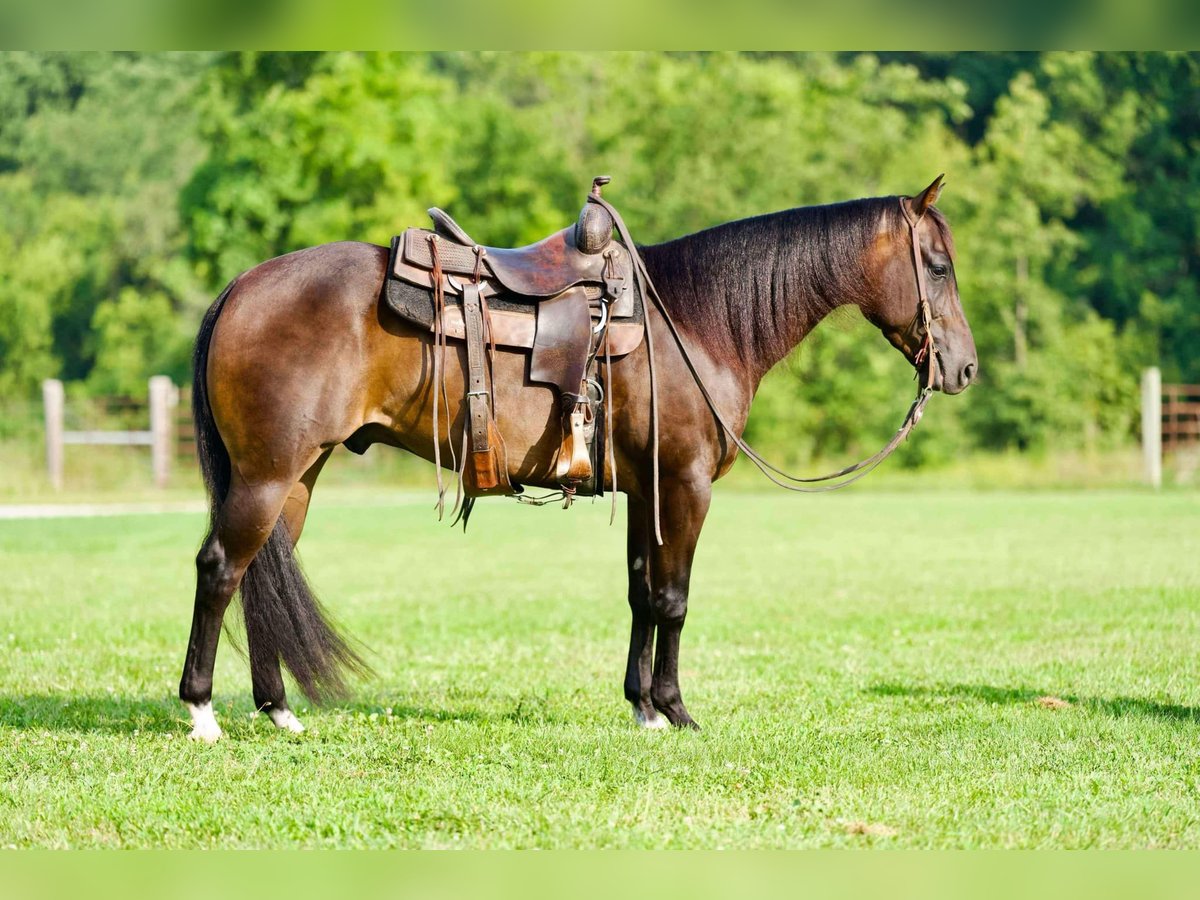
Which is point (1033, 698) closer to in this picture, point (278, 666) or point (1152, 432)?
point (278, 666)

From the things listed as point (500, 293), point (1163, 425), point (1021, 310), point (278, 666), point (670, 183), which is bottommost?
point (278, 666)

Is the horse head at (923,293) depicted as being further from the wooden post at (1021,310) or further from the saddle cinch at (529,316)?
the wooden post at (1021,310)

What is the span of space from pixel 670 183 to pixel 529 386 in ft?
113

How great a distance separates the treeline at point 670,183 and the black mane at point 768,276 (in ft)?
91.1

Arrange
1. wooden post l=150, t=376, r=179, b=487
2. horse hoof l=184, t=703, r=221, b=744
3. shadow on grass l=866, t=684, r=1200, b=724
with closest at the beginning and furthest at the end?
horse hoof l=184, t=703, r=221, b=744
shadow on grass l=866, t=684, r=1200, b=724
wooden post l=150, t=376, r=179, b=487

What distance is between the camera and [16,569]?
13.5 m

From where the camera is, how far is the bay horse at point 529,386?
5.54 meters

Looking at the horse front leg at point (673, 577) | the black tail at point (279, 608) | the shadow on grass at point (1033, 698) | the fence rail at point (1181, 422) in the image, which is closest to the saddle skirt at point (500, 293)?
the horse front leg at point (673, 577)

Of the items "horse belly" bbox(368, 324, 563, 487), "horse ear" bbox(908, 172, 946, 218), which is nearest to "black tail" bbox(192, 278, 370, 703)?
"horse belly" bbox(368, 324, 563, 487)

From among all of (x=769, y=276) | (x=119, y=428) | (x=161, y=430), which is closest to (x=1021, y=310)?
(x=161, y=430)

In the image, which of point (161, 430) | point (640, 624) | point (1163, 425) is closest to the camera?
point (640, 624)

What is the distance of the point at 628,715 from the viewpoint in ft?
21.1

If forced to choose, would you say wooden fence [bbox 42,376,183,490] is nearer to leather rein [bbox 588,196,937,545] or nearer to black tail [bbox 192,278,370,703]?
black tail [bbox 192,278,370,703]

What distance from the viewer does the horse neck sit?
600 cm
